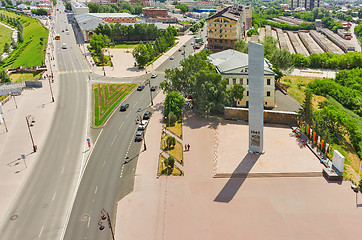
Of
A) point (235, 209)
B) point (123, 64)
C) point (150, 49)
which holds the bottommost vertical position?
point (235, 209)

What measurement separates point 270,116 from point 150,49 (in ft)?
241

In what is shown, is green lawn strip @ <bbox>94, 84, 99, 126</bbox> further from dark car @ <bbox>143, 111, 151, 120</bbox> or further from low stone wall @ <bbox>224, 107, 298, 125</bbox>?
low stone wall @ <bbox>224, 107, 298, 125</bbox>

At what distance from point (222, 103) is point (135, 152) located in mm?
25608

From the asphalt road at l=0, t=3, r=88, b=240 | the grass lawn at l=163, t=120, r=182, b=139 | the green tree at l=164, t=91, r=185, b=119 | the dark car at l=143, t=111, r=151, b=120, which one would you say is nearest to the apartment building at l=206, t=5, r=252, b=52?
the green tree at l=164, t=91, r=185, b=119

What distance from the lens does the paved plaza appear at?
42062 millimetres

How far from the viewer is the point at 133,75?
368ft

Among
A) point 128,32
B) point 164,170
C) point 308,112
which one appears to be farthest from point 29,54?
point 308,112

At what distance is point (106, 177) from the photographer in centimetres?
5525

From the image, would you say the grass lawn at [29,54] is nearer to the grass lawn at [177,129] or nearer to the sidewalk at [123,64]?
the sidewalk at [123,64]

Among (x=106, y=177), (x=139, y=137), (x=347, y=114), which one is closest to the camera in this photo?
(x=106, y=177)

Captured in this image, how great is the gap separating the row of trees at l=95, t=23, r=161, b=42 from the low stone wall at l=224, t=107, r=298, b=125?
361ft

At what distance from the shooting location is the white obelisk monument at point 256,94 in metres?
55.4

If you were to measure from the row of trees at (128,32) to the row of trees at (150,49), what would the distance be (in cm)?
1128

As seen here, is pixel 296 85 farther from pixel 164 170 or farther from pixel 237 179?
pixel 164 170
